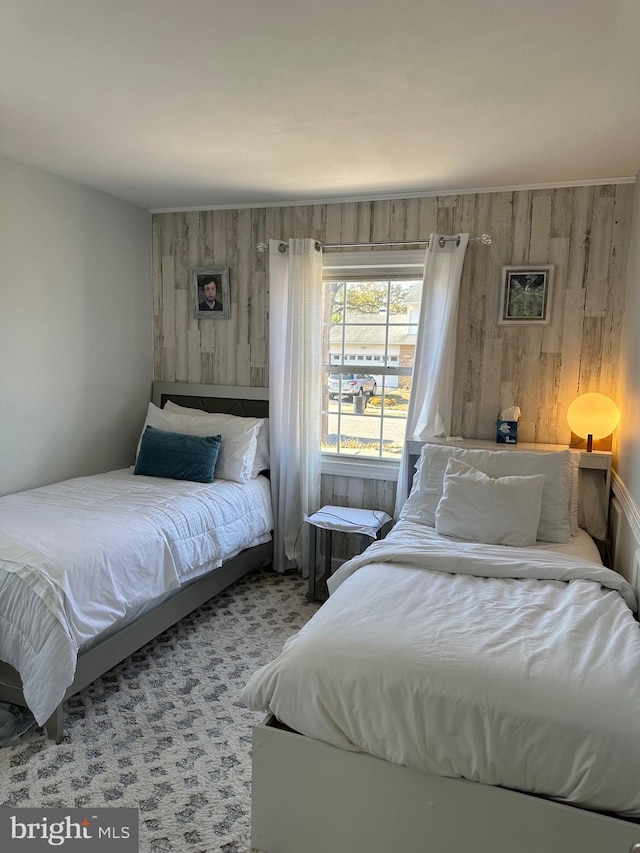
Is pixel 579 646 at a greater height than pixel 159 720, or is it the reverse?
pixel 579 646

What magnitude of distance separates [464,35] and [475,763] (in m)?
2.06

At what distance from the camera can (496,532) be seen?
8.95 ft

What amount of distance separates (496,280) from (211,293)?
195cm

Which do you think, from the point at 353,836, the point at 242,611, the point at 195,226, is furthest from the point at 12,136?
the point at 353,836

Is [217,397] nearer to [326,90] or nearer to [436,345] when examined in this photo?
[436,345]

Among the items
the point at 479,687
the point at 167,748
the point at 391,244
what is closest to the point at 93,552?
the point at 167,748

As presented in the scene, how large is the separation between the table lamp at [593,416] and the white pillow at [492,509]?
503mm

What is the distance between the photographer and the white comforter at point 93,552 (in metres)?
2.17

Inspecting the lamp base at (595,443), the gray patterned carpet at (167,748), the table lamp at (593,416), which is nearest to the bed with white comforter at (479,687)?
the gray patterned carpet at (167,748)

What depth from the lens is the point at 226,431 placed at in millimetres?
3854

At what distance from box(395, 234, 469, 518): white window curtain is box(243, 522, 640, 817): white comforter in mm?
1585

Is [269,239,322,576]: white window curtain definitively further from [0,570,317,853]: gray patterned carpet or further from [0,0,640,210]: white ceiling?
[0,570,317,853]: gray patterned carpet

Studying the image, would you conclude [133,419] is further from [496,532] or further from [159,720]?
[496,532]

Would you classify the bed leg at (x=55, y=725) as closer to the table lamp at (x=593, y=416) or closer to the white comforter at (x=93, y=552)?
the white comforter at (x=93, y=552)
